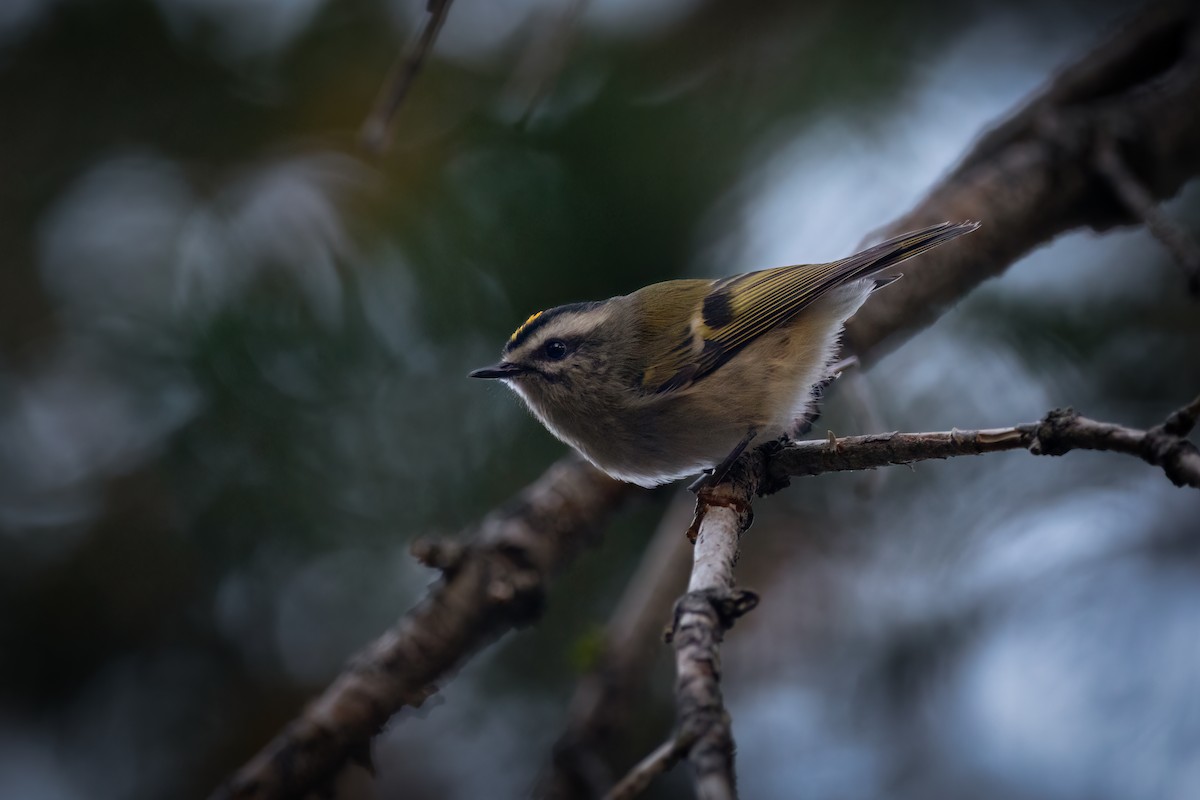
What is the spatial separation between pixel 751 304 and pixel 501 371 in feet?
2.20

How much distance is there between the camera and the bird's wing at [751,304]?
2.11m

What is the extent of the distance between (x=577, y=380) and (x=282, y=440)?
2.96ft

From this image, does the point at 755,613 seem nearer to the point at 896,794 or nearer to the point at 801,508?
the point at 801,508

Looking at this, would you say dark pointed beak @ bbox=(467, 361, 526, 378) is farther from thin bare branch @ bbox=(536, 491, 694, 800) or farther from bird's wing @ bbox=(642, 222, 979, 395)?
thin bare branch @ bbox=(536, 491, 694, 800)

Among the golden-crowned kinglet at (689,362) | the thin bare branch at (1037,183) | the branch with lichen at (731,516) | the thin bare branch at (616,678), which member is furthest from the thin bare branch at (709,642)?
the thin bare branch at (1037,183)

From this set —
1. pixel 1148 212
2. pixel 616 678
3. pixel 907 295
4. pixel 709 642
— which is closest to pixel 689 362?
pixel 907 295

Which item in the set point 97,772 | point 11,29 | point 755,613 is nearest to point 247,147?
point 11,29

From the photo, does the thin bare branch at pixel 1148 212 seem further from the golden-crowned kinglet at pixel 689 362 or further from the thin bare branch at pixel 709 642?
the thin bare branch at pixel 709 642

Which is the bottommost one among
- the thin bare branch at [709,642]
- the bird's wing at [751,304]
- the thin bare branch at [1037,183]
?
the thin bare branch at [709,642]

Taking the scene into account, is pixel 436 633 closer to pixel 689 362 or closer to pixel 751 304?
pixel 689 362

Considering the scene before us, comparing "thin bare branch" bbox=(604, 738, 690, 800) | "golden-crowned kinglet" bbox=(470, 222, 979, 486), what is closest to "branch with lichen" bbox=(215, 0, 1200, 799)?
"golden-crowned kinglet" bbox=(470, 222, 979, 486)

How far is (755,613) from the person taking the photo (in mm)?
3252

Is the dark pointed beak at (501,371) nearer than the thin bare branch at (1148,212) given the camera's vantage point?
No

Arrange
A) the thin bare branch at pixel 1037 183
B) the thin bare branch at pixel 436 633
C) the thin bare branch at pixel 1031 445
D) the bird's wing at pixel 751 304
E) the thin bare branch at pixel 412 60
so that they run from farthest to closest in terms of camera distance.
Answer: the thin bare branch at pixel 1037 183, the bird's wing at pixel 751 304, the thin bare branch at pixel 436 633, the thin bare branch at pixel 412 60, the thin bare branch at pixel 1031 445
